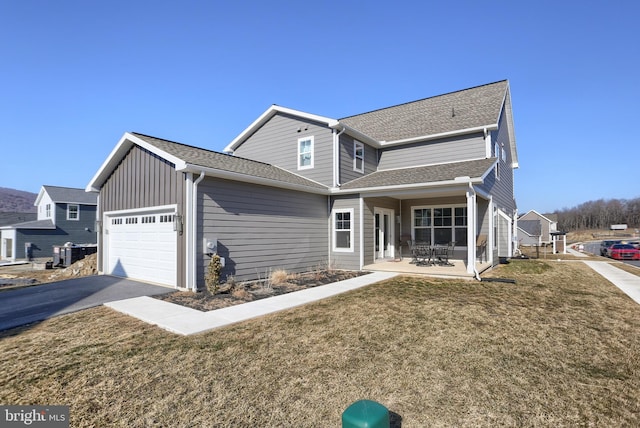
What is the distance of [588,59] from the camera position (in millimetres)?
14797

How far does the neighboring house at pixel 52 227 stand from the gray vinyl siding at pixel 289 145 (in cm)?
2134

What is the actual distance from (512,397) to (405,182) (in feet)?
27.9

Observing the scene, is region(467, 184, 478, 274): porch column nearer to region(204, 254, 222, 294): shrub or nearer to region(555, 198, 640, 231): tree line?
region(204, 254, 222, 294): shrub

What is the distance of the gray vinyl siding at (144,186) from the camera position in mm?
8281

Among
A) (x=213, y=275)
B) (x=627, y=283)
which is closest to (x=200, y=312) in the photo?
(x=213, y=275)

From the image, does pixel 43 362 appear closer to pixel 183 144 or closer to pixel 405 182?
pixel 183 144

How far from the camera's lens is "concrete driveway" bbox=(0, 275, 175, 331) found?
6211 mm

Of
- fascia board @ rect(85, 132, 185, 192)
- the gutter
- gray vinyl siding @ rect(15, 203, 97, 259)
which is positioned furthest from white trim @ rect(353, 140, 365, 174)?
gray vinyl siding @ rect(15, 203, 97, 259)

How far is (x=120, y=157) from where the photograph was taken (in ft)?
34.7

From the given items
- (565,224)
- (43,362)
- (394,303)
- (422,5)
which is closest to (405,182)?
(394,303)

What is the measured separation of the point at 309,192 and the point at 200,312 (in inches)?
259

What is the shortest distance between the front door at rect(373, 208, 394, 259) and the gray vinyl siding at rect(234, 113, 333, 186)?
2.83 m

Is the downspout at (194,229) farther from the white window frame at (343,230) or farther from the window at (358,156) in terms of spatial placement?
the window at (358,156)

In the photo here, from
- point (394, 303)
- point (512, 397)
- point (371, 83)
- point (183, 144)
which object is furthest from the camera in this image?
point (371, 83)
